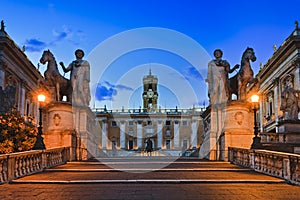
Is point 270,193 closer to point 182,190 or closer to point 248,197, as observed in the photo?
point 248,197

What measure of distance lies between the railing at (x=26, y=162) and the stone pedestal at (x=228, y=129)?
752cm

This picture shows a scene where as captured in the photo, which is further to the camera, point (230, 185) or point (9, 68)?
point (9, 68)

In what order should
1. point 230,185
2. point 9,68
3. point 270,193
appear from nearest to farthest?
point 270,193 < point 230,185 < point 9,68

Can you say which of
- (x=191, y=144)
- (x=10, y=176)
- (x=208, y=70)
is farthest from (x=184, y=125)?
(x=10, y=176)

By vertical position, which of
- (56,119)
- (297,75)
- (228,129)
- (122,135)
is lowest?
(122,135)

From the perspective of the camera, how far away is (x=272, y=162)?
37.1 ft

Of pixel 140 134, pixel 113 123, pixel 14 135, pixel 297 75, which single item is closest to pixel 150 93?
→ pixel 140 134

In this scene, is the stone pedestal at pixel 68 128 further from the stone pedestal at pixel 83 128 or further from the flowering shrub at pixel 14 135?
the flowering shrub at pixel 14 135

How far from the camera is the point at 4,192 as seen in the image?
802cm

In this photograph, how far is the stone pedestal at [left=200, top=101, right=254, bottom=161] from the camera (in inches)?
687

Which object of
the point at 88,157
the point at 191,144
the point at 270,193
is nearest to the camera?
the point at 270,193

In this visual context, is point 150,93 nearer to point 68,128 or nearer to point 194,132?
point 194,132

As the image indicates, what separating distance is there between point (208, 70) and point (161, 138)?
7981 cm

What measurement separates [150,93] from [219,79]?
8013 centimetres
